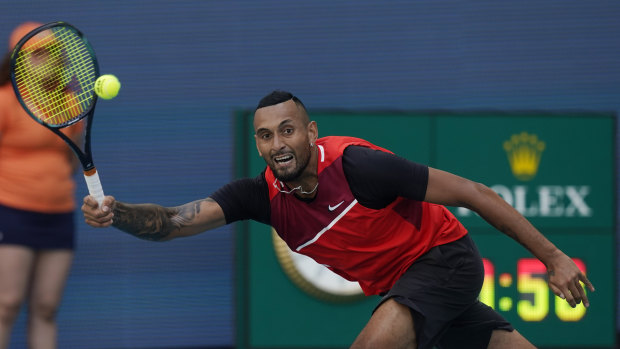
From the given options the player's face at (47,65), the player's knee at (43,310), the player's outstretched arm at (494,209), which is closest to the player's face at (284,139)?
the player's outstretched arm at (494,209)

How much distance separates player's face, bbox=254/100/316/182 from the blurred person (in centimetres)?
141

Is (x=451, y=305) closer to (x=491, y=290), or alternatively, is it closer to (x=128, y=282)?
(x=491, y=290)

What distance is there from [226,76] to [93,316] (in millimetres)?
1740

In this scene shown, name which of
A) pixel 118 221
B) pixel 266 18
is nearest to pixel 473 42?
pixel 266 18

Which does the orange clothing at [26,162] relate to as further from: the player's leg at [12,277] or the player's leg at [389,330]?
the player's leg at [389,330]

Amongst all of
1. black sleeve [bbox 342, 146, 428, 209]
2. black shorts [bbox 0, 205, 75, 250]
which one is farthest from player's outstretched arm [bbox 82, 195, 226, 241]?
black shorts [bbox 0, 205, 75, 250]

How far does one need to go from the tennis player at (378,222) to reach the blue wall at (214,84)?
2.30 metres

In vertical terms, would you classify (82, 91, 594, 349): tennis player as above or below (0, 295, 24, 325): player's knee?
above

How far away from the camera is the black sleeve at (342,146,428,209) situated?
11.1 ft

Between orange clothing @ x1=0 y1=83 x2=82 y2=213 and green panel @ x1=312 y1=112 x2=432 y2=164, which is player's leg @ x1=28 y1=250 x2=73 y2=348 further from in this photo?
green panel @ x1=312 y1=112 x2=432 y2=164

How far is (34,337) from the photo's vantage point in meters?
4.62

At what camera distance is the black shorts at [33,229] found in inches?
177

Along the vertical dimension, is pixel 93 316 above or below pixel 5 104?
below

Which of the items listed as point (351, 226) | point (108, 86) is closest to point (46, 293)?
point (108, 86)
